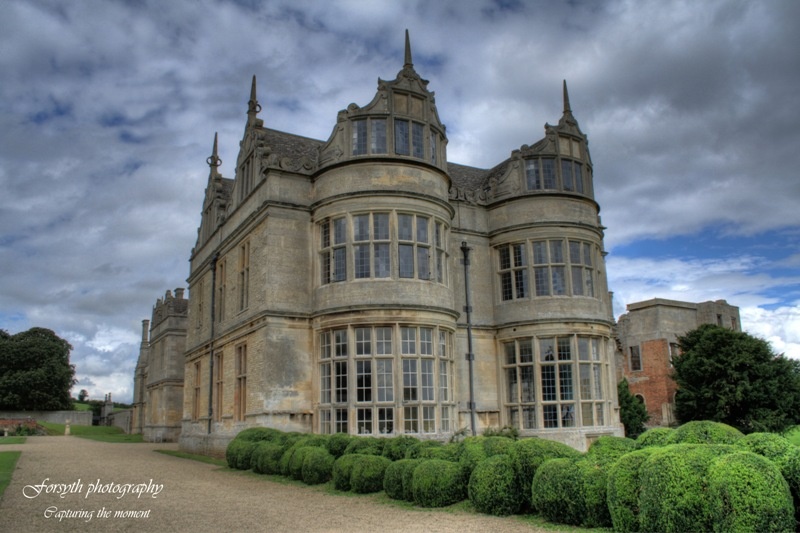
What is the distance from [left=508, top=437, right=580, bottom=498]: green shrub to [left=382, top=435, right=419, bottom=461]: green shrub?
166 inches

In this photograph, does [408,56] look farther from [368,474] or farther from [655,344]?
[655,344]

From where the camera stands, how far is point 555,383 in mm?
24953

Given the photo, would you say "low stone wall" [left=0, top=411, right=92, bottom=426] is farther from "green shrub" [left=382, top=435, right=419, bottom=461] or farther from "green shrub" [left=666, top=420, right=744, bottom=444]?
"green shrub" [left=666, top=420, right=744, bottom=444]

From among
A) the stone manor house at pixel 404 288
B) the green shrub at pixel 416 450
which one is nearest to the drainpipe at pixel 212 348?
the stone manor house at pixel 404 288

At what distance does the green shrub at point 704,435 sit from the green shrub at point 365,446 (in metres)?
7.61

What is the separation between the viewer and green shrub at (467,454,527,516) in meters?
11.6

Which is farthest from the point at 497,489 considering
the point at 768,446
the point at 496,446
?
the point at 768,446

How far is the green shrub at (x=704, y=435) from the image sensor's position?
10.6m

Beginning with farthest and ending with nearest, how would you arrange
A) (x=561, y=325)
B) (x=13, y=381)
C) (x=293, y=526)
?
(x=13, y=381) < (x=561, y=325) < (x=293, y=526)

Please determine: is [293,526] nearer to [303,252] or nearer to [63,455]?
[303,252]

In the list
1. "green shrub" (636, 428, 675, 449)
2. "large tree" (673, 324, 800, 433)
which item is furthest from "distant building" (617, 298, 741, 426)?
"green shrub" (636, 428, 675, 449)

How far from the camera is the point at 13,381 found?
66.2m

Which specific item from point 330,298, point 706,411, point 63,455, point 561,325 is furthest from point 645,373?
point 63,455

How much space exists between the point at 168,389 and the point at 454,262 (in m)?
30.9
